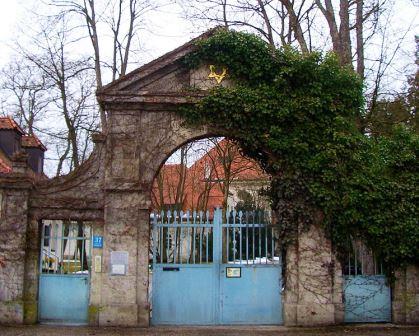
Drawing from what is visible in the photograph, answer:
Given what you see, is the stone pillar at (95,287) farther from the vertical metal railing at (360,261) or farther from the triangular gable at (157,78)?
the vertical metal railing at (360,261)

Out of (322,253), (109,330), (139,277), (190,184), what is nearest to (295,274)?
(322,253)

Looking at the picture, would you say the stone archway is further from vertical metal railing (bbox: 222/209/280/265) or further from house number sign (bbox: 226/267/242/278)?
house number sign (bbox: 226/267/242/278)

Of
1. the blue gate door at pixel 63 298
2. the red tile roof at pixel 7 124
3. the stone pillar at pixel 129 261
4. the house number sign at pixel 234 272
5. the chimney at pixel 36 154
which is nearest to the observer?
the stone pillar at pixel 129 261

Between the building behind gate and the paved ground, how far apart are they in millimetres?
352

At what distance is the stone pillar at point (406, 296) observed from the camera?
40.7 feet

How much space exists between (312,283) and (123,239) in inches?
169

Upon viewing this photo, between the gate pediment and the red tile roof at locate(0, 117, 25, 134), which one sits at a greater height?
the red tile roof at locate(0, 117, 25, 134)

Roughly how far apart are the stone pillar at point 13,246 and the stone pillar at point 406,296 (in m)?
8.25

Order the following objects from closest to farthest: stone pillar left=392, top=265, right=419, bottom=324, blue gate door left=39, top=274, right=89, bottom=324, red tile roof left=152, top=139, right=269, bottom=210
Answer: blue gate door left=39, top=274, right=89, bottom=324 < stone pillar left=392, top=265, right=419, bottom=324 < red tile roof left=152, top=139, right=269, bottom=210

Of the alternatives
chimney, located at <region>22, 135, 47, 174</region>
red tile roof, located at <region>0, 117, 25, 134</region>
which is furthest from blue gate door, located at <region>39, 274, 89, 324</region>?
chimney, located at <region>22, 135, 47, 174</region>

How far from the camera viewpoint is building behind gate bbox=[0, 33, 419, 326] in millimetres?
12156

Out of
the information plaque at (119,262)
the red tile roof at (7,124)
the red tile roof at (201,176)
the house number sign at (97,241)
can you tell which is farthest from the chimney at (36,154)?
the information plaque at (119,262)

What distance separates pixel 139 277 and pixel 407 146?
6826mm

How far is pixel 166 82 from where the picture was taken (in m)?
12.8
